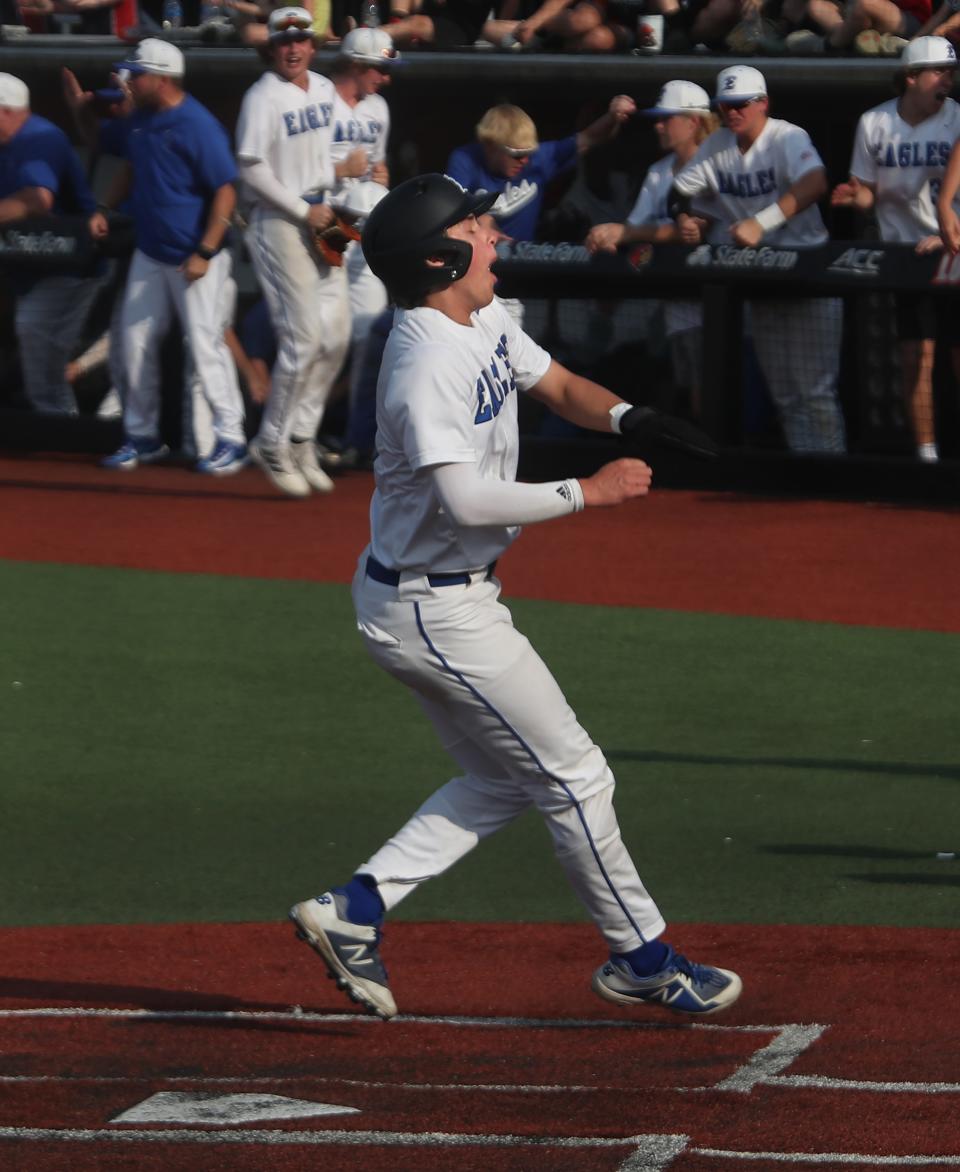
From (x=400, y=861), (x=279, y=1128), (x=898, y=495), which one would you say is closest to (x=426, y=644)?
(x=400, y=861)

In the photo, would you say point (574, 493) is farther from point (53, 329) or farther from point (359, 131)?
point (53, 329)

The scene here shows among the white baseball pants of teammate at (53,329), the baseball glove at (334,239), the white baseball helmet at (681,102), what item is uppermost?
the white baseball helmet at (681,102)

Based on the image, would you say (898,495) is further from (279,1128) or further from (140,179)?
(279,1128)

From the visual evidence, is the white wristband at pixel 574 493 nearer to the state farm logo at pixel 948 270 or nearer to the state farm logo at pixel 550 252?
the state farm logo at pixel 948 270

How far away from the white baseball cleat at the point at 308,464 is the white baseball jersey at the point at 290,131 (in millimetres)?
1334

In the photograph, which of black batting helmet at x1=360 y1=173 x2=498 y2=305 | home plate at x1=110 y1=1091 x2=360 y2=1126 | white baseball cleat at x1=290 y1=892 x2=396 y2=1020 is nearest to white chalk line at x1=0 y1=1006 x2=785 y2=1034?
white baseball cleat at x1=290 y1=892 x2=396 y2=1020

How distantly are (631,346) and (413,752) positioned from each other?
4.86 m

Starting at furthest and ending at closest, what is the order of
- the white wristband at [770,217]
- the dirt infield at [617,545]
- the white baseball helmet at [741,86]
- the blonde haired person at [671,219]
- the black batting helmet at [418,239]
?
the blonde haired person at [671,219], the white wristband at [770,217], the white baseball helmet at [741,86], the dirt infield at [617,545], the black batting helmet at [418,239]

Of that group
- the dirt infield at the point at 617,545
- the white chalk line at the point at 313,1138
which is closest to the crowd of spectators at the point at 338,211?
the dirt infield at the point at 617,545

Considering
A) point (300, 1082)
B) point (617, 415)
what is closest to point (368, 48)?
point (617, 415)

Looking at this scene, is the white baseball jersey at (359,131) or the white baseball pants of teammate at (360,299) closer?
the white baseball jersey at (359,131)

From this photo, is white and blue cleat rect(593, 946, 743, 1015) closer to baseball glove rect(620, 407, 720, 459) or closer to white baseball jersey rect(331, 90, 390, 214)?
baseball glove rect(620, 407, 720, 459)

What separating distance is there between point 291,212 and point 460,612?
6458mm

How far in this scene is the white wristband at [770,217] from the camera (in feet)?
34.5
